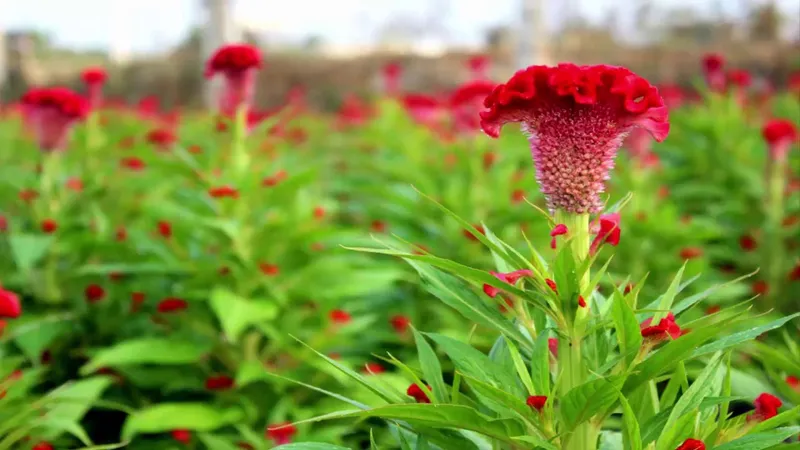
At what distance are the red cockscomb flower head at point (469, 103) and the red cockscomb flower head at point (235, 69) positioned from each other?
1225 millimetres

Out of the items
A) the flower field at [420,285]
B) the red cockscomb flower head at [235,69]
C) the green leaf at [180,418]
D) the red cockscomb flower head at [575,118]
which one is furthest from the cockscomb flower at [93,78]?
the red cockscomb flower head at [575,118]

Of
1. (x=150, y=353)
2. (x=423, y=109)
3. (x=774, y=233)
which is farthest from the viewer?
(x=423, y=109)

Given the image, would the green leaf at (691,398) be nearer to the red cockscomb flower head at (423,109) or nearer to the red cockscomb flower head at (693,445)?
the red cockscomb flower head at (693,445)

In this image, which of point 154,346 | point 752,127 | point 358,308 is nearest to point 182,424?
point 154,346

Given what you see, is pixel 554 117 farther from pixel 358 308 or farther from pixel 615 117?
pixel 358 308

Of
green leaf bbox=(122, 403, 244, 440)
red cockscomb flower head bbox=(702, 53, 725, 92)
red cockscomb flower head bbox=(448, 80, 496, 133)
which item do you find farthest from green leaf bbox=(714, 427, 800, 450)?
red cockscomb flower head bbox=(702, 53, 725, 92)

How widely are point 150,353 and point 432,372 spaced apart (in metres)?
1.62

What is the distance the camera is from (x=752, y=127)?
20.1ft

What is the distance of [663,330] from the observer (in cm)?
138

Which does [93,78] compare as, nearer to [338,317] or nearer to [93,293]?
[93,293]

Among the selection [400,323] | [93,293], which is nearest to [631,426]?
[400,323]

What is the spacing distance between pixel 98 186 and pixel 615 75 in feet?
9.19

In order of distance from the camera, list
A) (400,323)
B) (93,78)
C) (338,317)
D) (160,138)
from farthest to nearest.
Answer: (160,138) < (93,78) < (400,323) < (338,317)

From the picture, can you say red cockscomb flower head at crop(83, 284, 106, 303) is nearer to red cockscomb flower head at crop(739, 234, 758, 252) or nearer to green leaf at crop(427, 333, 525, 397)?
green leaf at crop(427, 333, 525, 397)
